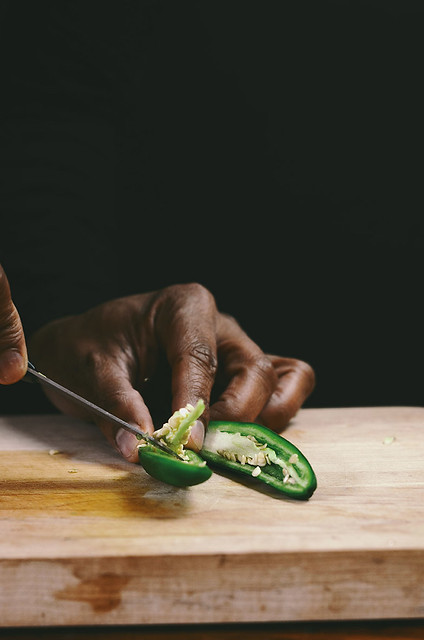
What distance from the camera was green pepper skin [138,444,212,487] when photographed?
1362mm

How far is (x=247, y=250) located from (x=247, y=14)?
1.21 meters

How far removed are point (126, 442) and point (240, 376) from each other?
0.49m

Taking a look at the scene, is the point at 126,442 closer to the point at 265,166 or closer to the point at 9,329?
the point at 9,329

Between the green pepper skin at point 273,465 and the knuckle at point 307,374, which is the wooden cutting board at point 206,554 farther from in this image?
the knuckle at point 307,374

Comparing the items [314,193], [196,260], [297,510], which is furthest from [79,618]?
[314,193]

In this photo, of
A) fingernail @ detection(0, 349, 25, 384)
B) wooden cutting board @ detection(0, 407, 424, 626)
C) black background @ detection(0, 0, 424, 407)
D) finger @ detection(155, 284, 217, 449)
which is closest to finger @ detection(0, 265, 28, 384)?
fingernail @ detection(0, 349, 25, 384)

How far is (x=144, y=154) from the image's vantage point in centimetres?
320

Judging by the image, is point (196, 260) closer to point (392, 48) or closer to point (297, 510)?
point (392, 48)

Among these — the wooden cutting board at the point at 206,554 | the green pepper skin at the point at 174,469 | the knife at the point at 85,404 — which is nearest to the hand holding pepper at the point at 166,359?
the knife at the point at 85,404

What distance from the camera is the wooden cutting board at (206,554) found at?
110 cm

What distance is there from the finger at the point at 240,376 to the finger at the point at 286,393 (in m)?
0.06

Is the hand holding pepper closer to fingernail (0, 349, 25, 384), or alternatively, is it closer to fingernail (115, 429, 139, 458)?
fingernail (115, 429, 139, 458)

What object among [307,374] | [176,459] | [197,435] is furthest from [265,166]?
[176,459]

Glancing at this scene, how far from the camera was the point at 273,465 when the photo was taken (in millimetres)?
1521
